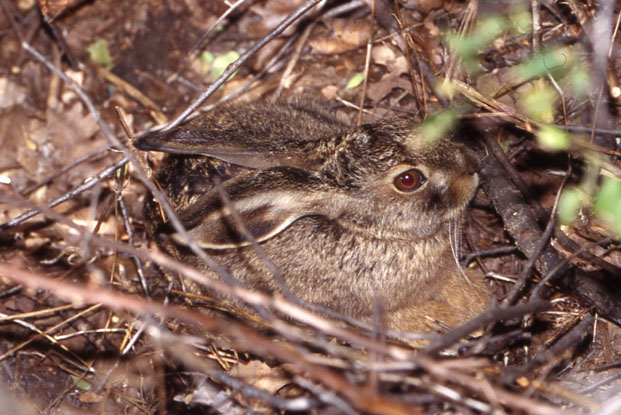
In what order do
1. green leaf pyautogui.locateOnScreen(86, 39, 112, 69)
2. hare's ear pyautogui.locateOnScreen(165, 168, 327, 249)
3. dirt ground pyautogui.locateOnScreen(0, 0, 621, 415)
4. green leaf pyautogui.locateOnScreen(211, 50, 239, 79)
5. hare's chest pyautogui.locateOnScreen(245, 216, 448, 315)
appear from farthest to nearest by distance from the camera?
green leaf pyautogui.locateOnScreen(86, 39, 112, 69)
green leaf pyautogui.locateOnScreen(211, 50, 239, 79)
hare's chest pyautogui.locateOnScreen(245, 216, 448, 315)
hare's ear pyautogui.locateOnScreen(165, 168, 327, 249)
dirt ground pyautogui.locateOnScreen(0, 0, 621, 415)

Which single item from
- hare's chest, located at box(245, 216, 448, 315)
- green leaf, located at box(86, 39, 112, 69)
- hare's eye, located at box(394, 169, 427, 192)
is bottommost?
hare's chest, located at box(245, 216, 448, 315)

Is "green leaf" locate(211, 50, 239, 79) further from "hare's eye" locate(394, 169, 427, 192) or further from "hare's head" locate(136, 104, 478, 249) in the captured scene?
"hare's eye" locate(394, 169, 427, 192)

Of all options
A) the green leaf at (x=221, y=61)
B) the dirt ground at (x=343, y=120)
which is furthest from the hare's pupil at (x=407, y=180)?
the green leaf at (x=221, y=61)

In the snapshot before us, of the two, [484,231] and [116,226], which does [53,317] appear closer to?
[116,226]

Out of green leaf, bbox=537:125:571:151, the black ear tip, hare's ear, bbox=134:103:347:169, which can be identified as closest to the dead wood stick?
green leaf, bbox=537:125:571:151

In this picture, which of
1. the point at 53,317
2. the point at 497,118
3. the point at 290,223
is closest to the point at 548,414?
the point at 290,223

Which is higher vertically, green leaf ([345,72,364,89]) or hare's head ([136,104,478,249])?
green leaf ([345,72,364,89])

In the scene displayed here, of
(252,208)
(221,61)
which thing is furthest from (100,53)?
(252,208)
